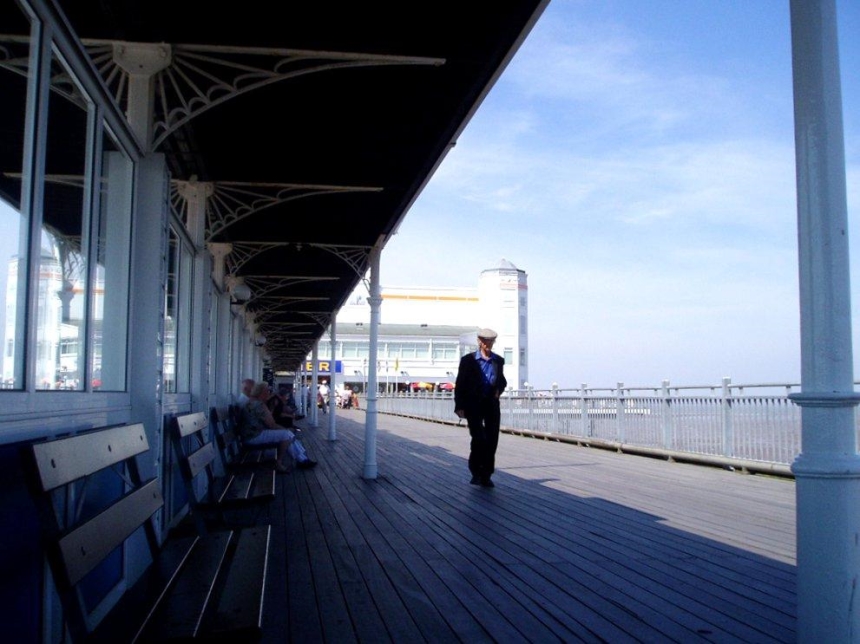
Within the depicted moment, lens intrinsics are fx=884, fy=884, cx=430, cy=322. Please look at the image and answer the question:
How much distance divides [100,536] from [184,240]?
5.54 meters

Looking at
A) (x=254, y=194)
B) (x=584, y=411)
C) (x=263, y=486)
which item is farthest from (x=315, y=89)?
(x=584, y=411)

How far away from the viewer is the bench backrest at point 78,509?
2334 mm

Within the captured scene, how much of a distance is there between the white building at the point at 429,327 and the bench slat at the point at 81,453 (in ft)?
166

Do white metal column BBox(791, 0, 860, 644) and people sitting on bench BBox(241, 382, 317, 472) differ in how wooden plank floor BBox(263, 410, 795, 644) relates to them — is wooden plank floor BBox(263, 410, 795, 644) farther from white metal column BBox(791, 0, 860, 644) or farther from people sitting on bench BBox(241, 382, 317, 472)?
white metal column BBox(791, 0, 860, 644)

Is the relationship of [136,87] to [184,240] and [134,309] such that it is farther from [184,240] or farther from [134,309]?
[184,240]

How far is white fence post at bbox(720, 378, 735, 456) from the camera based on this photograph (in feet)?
35.7

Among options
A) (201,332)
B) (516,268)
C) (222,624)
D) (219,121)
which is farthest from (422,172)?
(516,268)

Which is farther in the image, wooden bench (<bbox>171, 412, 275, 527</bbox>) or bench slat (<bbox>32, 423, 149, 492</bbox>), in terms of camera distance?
wooden bench (<bbox>171, 412, 275, 527</bbox>)

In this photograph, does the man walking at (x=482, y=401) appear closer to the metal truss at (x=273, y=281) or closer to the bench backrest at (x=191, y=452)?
the bench backrest at (x=191, y=452)

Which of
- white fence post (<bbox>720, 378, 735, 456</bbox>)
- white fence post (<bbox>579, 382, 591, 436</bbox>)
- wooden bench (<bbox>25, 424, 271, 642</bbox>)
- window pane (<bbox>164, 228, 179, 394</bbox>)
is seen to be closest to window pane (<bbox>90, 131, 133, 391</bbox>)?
wooden bench (<bbox>25, 424, 271, 642</bbox>)

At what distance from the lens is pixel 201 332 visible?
902 cm

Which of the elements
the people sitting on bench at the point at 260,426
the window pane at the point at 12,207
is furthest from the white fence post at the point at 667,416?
the window pane at the point at 12,207

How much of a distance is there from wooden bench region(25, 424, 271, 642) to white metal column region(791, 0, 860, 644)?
→ 5.51 feet

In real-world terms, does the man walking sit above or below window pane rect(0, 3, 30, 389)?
below
